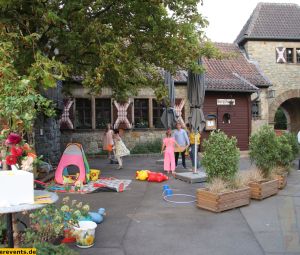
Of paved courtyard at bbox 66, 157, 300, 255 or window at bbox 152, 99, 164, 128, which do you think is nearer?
paved courtyard at bbox 66, 157, 300, 255

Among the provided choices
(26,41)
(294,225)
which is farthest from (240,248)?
(26,41)

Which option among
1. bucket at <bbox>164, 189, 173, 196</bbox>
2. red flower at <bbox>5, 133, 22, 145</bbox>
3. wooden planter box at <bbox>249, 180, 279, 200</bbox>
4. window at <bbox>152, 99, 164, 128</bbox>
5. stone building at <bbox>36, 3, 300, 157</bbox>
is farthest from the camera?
window at <bbox>152, 99, 164, 128</bbox>

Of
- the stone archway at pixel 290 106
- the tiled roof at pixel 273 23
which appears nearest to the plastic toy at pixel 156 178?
the stone archway at pixel 290 106

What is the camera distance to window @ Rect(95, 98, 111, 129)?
20.2 m

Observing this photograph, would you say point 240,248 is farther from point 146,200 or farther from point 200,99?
point 200,99

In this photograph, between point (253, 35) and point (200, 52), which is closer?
point (200, 52)

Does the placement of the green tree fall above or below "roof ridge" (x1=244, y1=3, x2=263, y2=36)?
below

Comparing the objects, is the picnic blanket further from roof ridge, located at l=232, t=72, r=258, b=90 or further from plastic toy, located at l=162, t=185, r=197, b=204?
roof ridge, located at l=232, t=72, r=258, b=90

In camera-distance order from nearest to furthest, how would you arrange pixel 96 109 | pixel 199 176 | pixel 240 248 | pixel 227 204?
pixel 240 248 → pixel 227 204 → pixel 199 176 → pixel 96 109

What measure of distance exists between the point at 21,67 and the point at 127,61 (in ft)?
8.85

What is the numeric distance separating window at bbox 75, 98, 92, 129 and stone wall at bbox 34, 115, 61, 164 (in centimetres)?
254

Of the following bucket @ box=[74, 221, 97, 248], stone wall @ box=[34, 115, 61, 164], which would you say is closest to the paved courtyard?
bucket @ box=[74, 221, 97, 248]

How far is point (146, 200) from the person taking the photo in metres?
7.93

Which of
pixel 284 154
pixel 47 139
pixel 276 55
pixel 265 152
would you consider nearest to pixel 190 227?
pixel 265 152
